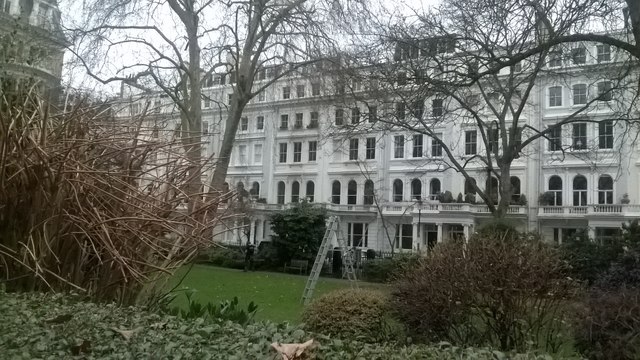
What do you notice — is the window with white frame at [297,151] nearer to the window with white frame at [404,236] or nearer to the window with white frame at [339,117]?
the window with white frame at [404,236]

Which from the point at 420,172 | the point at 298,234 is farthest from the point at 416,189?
the point at 298,234

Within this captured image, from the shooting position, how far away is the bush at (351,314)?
8.08 meters

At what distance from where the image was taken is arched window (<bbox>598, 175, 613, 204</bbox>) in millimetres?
39431

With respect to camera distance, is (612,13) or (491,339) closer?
(491,339)

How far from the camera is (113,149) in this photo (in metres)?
5.86

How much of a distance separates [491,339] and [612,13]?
371 inches

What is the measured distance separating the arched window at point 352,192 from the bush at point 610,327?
1750 inches

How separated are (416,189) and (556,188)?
11283mm

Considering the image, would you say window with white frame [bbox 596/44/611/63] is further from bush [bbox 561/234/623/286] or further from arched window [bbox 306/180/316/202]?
arched window [bbox 306/180/316/202]

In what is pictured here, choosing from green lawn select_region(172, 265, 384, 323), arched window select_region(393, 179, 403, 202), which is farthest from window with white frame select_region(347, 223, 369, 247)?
green lawn select_region(172, 265, 384, 323)

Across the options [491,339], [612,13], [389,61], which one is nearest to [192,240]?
[491,339]

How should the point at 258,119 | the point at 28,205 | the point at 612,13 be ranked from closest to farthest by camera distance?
the point at 28,205
the point at 612,13
the point at 258,119

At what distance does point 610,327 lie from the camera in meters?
6.17

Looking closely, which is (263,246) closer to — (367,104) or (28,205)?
(367,104)
